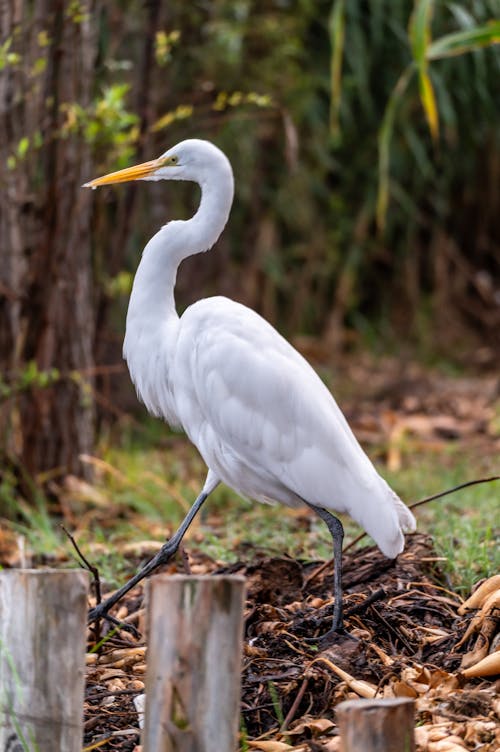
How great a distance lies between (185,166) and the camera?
10.4 feet

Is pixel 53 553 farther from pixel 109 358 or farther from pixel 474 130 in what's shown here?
pixel 474 130

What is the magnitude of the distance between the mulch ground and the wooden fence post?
35 centimetres

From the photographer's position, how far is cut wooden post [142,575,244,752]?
5.83 ft

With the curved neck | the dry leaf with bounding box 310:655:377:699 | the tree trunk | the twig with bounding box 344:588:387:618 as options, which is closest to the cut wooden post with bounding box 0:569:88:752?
the dry leaf with bounding box 310:655:377:699

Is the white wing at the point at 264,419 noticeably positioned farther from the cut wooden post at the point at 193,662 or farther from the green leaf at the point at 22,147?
the green leaf at the point at 22,147

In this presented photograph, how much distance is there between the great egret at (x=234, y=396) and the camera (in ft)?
9.07

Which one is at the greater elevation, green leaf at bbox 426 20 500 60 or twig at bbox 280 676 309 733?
green leaf at bbox 426 20 500 60

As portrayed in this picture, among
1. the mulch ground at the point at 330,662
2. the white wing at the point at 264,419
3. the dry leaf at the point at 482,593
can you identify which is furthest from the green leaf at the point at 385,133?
the dry leaf at the point at 482,593

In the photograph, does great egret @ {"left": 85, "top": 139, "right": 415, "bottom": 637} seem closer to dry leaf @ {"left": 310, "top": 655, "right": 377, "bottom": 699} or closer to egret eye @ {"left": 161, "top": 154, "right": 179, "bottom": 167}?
egret eye @ {"left": 161, "top": 154, "right": 179, "bottom": 167}

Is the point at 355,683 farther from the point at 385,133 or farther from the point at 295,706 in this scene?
the point at 385,133

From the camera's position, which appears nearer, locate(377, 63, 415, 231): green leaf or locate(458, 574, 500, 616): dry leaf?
locate(458, 574, 500, 616): dry leaf

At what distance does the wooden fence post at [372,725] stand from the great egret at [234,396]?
80 centimetres

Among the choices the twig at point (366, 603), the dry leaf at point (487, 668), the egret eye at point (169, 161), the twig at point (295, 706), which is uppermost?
the egret eye at point (169, 161)

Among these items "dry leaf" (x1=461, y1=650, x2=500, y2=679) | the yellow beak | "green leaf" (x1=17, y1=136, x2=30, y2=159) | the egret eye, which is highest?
"green leaf" (x1=17, y1=136, x2=30, y2=159)
